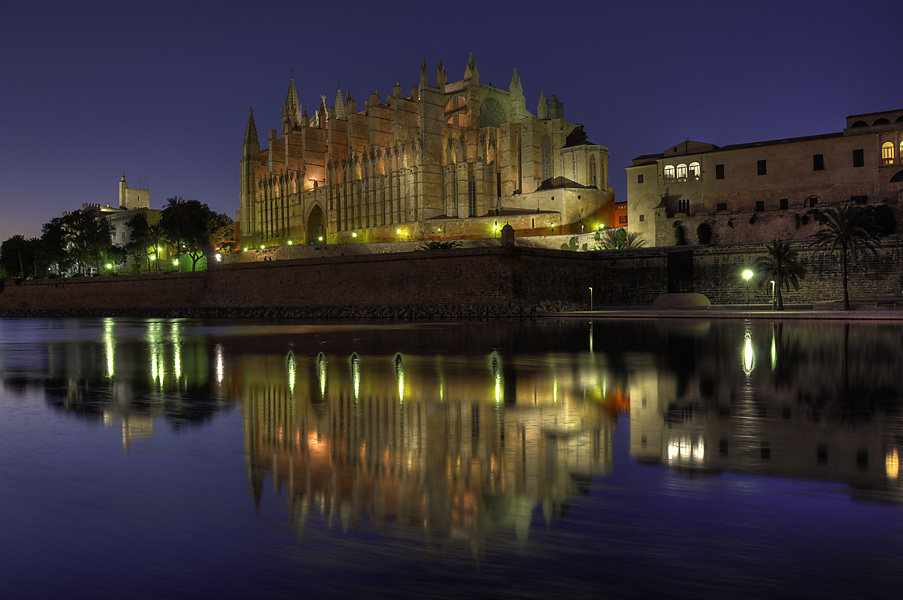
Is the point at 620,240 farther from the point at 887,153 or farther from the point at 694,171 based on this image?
the point at 887,153

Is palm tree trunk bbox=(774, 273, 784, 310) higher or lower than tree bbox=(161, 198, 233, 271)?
lower

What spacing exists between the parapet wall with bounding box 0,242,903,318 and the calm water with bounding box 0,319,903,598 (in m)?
27.8

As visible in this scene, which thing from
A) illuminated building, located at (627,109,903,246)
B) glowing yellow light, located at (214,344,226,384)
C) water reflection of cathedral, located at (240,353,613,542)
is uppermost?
illuminated building, located at (627,109,903,246)

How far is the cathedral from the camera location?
62.7 metres

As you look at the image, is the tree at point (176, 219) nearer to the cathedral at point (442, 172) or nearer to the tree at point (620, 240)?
the cathedral at point (442, 172)

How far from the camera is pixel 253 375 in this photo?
12.8 metres

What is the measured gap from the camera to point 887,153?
144 ft

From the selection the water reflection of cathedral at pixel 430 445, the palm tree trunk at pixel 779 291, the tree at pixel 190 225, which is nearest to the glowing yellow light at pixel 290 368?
the water reflection of cathedral at pixel 430 445

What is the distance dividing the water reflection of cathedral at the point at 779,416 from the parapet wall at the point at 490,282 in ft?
81.8

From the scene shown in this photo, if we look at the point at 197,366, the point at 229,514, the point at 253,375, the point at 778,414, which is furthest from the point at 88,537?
the point at 197,366

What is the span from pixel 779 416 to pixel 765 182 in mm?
43702

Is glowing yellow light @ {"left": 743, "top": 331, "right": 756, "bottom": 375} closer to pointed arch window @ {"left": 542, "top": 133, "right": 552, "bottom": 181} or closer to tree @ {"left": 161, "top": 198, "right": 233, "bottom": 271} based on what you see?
pointed arch window @ {"left": 542, "top": 133, "right": 552, "bottom": 181}

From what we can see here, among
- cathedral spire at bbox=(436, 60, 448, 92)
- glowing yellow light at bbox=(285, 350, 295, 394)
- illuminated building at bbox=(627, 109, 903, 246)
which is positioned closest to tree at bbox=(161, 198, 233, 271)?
cathedral spire at bbox=(436, 60, 448, 92)

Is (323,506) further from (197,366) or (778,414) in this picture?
(197,366)
